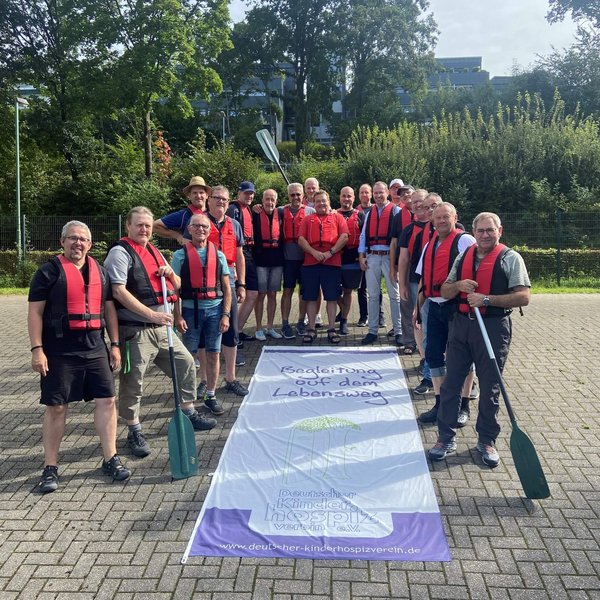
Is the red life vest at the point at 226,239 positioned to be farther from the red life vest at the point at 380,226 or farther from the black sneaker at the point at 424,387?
the black sneaker at the point at 424,387

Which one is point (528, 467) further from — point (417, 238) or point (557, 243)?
point (557, 243)

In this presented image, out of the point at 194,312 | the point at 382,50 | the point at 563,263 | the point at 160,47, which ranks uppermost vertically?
the point at 382,50

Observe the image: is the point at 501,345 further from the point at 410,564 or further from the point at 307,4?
the point at 307,4

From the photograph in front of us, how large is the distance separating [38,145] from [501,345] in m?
24.7

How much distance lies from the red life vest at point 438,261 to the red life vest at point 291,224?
10.2ft

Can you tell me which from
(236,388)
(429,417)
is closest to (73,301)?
(236,388)

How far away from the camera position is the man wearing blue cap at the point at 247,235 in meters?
7.74

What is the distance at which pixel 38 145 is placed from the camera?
2436 centimetres

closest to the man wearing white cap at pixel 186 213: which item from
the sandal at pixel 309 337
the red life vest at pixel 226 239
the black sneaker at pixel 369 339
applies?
the red life vest at pixel 226 239

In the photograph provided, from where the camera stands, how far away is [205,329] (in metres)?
5.54

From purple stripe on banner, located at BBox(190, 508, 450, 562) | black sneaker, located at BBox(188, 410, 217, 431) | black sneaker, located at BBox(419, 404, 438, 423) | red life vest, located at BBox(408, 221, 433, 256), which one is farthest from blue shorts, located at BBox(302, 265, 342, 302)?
purple stripe on banner, located at BBox(190, 508, 450, 562)

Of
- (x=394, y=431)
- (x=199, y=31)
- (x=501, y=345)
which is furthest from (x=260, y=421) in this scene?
(x=199, y=31)

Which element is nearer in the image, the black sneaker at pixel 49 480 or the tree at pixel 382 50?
the black sneaker at pixel 49 480

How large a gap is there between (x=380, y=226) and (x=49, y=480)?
207 inches
